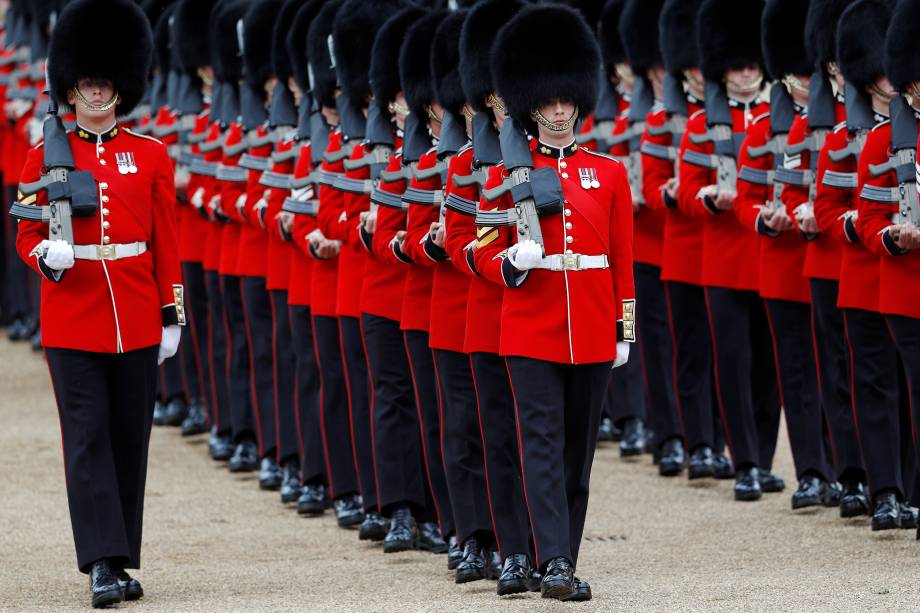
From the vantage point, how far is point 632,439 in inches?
357

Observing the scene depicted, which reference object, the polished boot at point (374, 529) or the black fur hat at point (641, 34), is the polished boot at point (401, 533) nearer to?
the polished boot at point (374, 529)

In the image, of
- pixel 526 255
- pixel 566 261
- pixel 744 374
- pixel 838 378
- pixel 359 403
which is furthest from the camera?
pixel 744 374

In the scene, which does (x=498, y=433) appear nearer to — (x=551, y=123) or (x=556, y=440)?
(x=556, y=440)

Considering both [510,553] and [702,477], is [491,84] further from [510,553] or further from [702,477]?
[702,477]

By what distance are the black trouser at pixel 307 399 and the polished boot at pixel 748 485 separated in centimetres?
148

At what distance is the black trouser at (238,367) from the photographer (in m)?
9.04

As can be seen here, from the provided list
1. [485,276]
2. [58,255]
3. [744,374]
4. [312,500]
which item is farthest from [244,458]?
[485,276]

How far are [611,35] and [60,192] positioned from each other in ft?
12.4

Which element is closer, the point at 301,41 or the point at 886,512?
the point at 886,512

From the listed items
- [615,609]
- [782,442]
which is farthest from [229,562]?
[782,442]

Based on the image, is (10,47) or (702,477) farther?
(10,47)

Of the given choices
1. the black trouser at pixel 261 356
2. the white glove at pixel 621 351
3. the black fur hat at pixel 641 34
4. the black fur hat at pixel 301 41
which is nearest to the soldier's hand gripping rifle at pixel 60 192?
the white glove at pixel 621 351

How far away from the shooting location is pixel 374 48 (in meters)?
7.33

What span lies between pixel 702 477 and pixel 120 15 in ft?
9.82
